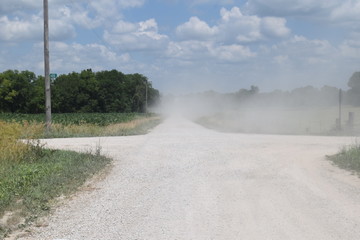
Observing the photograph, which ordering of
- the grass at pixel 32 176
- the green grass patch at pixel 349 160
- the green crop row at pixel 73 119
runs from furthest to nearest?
the green crop row at pixel 73 119 → the green grass patch at pixel 349 160 → the grass at pixel 32 176

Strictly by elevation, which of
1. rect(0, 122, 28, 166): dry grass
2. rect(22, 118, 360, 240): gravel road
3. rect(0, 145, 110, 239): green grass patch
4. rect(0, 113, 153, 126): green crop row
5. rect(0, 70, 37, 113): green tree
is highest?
rect(0, 70, 37, 113): green tree

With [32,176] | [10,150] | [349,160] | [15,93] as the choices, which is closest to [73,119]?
[10,150]

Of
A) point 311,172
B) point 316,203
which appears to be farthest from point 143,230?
point 311,172

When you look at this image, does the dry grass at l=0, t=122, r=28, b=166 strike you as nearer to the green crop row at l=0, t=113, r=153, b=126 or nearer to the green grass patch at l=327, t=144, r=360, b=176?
the green grass patch at l=327, t=144, r=360, b=176

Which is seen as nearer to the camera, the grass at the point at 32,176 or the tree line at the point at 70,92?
the grass at the point at 32,176

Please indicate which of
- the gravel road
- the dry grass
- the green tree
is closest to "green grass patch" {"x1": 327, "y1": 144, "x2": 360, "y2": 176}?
the gravel road

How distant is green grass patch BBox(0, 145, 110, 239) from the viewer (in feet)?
25.0

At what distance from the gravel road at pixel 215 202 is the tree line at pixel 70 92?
86121 mm

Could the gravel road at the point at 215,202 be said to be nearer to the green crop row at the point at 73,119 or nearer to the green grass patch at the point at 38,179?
the green grass patch at the point at 38,179

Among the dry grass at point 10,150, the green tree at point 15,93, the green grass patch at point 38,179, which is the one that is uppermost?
the green tree at point 15,93

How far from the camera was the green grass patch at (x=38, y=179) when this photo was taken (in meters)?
7.62

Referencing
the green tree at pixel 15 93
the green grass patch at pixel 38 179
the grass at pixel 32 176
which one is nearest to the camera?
the grass at pixel 32 176

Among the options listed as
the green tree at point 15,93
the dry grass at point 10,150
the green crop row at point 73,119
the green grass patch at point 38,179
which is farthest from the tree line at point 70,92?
the green grass patch at point 38,179

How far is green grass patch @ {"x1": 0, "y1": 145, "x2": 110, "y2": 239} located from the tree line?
83604 mm
